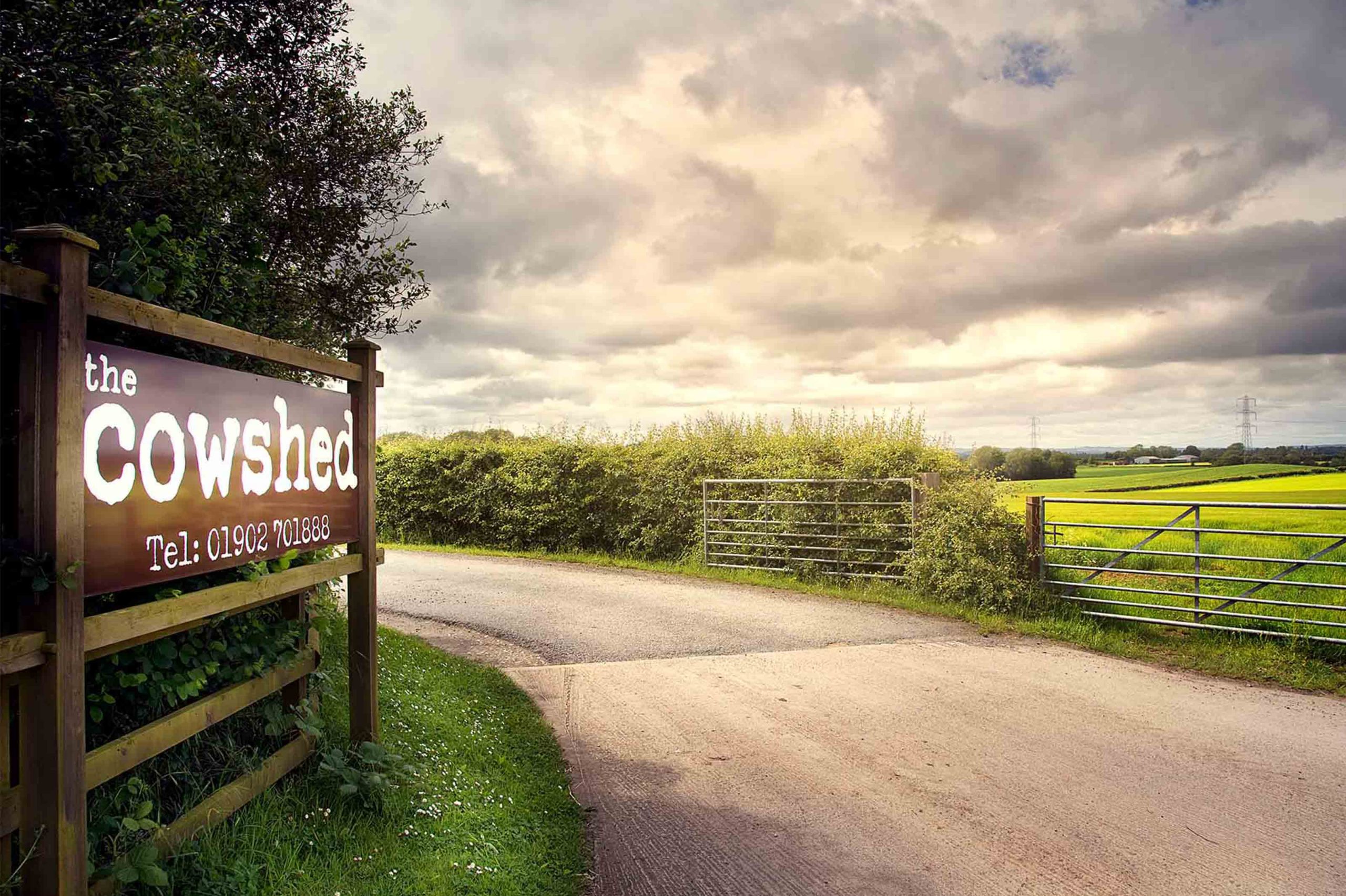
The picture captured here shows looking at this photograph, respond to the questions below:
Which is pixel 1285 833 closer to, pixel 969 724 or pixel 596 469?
pixel 969 724

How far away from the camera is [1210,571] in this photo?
10773 millimetres

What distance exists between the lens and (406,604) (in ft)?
35.4

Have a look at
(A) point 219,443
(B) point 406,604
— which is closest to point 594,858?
(A) point 219,443

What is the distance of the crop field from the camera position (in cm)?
827

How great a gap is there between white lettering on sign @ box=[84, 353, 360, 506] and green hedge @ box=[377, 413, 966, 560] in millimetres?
9511

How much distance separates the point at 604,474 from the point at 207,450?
13.1 metres

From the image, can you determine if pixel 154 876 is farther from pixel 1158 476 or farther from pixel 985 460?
pixel 1158 476

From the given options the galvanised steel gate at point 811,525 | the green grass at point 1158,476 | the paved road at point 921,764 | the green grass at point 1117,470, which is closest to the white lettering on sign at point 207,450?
the paved road at point 921,764

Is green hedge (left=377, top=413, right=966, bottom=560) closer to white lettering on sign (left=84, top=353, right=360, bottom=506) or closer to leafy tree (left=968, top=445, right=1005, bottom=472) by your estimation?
leafy tree (left=968, top=445, right=1005, bottom=472)

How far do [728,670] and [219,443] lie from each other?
5.37 m

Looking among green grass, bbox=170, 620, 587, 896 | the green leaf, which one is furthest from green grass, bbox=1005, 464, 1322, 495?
the green leaf

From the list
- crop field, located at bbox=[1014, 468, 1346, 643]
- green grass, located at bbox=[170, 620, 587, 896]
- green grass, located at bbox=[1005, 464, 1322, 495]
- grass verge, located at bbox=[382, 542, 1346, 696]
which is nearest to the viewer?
green grass, located at bbox=[170, 620, 587, 896]

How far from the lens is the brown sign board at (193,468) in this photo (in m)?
2.38

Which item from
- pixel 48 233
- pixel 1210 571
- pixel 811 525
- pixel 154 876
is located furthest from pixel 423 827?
pixel 1210 571
